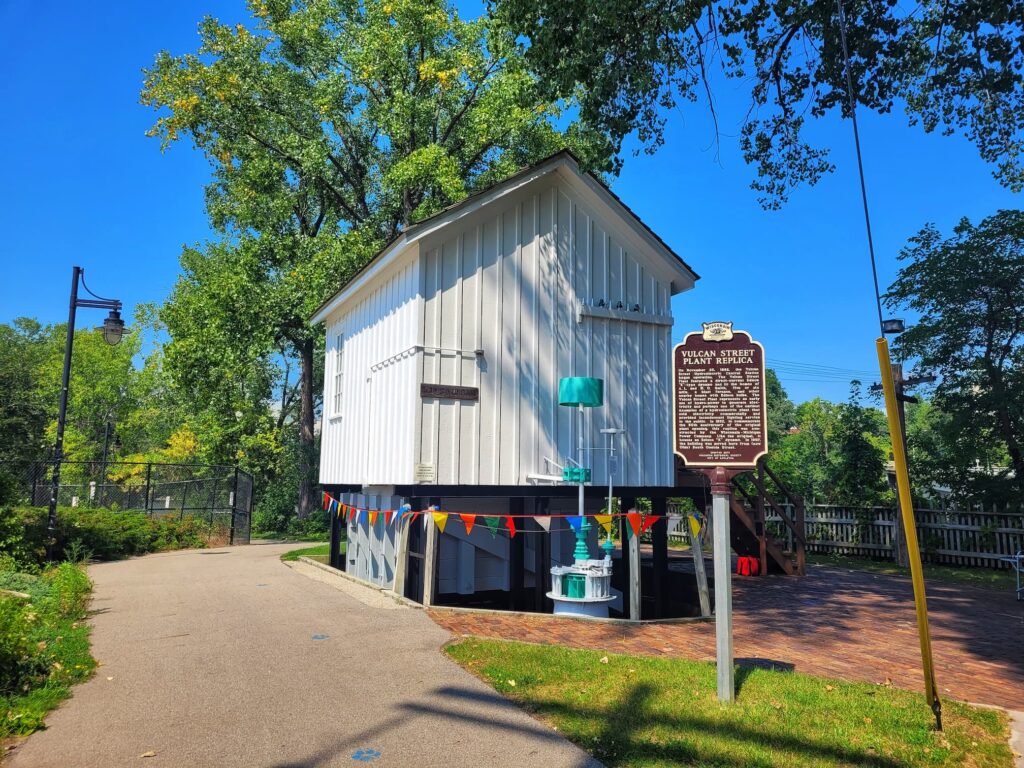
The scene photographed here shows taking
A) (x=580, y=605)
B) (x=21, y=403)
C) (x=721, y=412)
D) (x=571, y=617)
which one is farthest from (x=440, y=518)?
(x=21, y=403)

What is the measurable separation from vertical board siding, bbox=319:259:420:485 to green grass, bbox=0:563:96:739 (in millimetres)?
4691

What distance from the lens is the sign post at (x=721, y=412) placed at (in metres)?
6.30

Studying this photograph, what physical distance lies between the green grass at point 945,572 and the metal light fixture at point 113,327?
58.9 feet

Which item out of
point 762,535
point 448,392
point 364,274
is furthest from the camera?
point 762,535

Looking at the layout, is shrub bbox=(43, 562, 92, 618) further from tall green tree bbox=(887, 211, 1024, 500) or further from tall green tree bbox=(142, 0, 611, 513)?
tall green tree bbox=(887, 211, 1024, 500)

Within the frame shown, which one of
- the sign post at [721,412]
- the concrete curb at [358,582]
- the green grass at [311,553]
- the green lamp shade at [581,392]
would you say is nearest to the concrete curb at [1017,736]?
the sign post at [721,412]

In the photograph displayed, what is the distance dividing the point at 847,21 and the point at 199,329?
22335 millimetres

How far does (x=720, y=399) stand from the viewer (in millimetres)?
6551

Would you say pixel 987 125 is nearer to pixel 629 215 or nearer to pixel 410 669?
pixel 629 215

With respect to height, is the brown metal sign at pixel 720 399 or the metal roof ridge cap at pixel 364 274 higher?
the metal roof ridge cap at pixel 364 274

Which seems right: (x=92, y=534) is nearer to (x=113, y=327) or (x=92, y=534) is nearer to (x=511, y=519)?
(x=113, y=327)

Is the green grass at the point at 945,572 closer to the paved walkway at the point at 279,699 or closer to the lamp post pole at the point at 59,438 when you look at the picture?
Answer: the paved walkway at the point at 279,699

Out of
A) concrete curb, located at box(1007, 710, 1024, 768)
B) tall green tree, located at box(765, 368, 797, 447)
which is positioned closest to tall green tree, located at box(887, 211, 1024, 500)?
concrete curb, located at box(1007, 710, 1024, 768)

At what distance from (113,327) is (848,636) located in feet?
46.8
